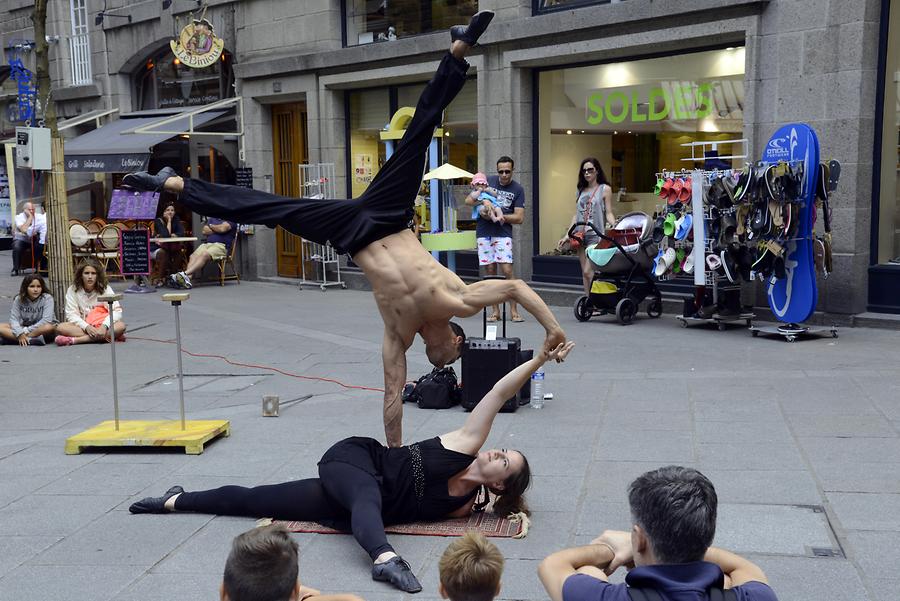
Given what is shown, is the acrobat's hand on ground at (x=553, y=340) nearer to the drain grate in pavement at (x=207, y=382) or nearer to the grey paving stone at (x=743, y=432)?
the grey paving stone at (x=743, y=432)

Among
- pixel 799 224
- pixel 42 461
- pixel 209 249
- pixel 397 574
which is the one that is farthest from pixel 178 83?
pixel 397 574

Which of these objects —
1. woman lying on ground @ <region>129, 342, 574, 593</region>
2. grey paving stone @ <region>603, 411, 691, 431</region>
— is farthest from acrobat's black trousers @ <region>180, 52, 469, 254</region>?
grey paving stone @ <region>603, 411, 691, 431</region>

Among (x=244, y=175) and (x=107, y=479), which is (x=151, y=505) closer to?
(x=107, y=479)

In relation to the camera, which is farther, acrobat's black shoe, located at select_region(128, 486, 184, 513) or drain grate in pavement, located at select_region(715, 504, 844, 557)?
acrobat's black shoe, located at select_region(128, 486, 184, 513)

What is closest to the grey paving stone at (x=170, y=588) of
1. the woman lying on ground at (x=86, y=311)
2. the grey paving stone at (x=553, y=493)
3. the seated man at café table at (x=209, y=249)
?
the grey paving stone at (x=553, y=493)

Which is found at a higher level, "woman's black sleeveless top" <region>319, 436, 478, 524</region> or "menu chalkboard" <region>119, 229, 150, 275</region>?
"menu chalkboard" <region>119, 229, 150, 275</region>

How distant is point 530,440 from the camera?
6.77 m

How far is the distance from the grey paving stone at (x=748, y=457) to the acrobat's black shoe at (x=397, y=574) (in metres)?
2.24

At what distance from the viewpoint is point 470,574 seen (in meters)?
2.94

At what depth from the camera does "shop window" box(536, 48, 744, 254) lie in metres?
12.0

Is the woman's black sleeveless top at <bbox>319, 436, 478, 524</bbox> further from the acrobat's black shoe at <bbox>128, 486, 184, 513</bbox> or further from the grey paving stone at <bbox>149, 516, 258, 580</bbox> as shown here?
the acrobat's black shoe at <bbox>128, 486, 184, 513</bbox>

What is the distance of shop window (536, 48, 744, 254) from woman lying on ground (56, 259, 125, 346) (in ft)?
20.2

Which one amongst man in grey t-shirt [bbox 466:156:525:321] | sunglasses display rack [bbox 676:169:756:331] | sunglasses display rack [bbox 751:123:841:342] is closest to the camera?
sunglasses display rack [bbox 751:123:841:342]

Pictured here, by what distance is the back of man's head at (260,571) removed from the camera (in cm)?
275
